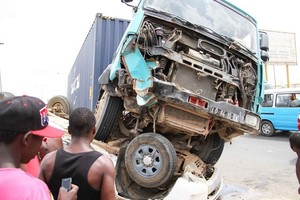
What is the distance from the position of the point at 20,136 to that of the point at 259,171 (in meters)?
6.26

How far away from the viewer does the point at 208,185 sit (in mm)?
3656

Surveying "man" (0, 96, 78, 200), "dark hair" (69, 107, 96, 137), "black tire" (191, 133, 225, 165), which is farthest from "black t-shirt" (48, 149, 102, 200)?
"black tire" (191, 133, 225, 165)

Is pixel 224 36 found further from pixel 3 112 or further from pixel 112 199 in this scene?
pixel 3 112

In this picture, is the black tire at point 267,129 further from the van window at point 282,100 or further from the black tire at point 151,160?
the black tire at point 151,160

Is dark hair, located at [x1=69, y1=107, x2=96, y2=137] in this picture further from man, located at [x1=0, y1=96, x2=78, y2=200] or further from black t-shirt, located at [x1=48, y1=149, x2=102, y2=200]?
man, located at [x1=0, y1=96, x2=78, y2=200]

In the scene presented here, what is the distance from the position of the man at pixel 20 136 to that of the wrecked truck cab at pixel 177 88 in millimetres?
2211

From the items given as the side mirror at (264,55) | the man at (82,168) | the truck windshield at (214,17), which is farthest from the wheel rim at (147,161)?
the side mirror at (264,55)

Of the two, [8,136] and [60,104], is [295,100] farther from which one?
[8,136]

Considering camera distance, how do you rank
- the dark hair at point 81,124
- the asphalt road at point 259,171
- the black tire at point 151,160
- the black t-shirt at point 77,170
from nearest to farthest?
the black t-shirt at point 77,170 → the dark hair at point 81,124 → the black tire at point 151,160 → the asphalt road at point 259,171

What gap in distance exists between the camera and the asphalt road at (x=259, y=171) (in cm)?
485

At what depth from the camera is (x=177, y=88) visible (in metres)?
3.47

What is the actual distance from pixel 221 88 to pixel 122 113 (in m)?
1.55

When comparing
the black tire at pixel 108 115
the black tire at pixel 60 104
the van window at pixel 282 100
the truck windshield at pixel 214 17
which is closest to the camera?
the truck windshield at pixel 214 17

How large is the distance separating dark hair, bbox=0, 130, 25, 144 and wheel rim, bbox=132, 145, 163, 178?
7.88 feet
